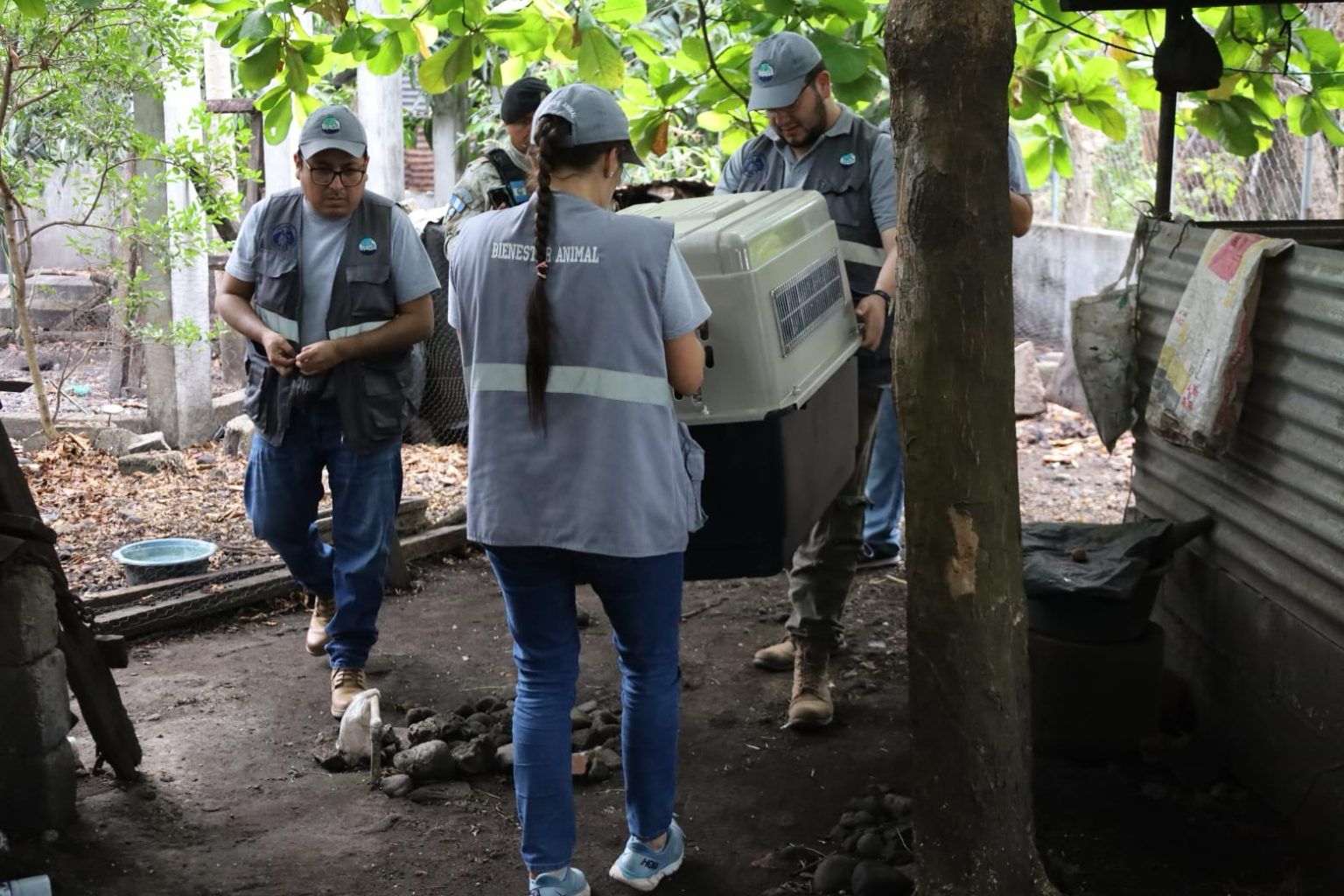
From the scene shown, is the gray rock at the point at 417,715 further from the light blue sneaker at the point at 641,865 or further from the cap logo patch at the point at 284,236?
the cap logo patch at the point at 284,236

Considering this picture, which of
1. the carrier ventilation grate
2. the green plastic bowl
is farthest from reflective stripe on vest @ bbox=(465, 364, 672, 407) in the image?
the green plastic bowl

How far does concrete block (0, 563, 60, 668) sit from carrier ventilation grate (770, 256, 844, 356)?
2088 mm

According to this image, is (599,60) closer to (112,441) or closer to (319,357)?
(319,357)

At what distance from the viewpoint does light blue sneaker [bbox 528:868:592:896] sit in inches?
126

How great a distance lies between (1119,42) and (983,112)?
392 centimetres

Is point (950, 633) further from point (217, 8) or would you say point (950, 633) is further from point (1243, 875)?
point (217, 8)

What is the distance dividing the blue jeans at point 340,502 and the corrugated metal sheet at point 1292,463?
2.64 meters

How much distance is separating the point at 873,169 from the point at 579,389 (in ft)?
5.97

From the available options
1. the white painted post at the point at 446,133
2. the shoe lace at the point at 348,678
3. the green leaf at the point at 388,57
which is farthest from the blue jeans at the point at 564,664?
the white painted post at the point at 446,133

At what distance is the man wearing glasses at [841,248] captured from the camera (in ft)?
14.3

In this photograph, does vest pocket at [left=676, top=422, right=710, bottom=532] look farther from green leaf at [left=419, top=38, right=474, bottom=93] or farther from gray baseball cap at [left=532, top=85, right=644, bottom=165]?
green leaf at [left=419, top=38, right=474, bottom=93]

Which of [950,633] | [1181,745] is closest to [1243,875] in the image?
[1181,745]

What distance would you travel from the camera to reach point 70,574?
6.07 metres

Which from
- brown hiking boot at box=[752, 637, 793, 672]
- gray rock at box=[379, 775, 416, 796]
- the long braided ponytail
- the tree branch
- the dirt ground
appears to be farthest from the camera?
the tree branch
